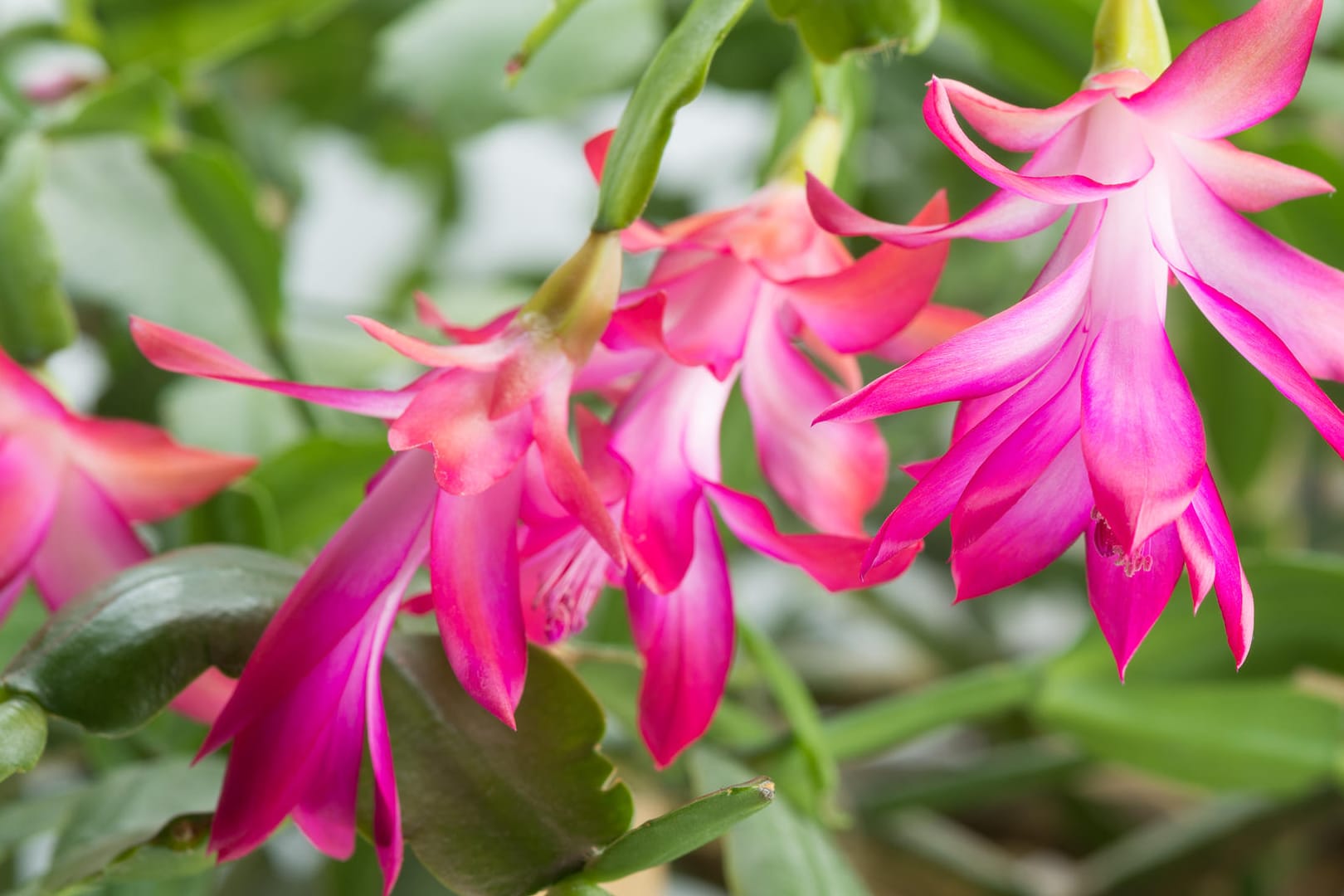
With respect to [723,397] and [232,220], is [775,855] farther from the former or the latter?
[232,220]

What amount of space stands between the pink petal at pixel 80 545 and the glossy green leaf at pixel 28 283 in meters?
0.08

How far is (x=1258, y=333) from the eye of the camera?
0.27 m

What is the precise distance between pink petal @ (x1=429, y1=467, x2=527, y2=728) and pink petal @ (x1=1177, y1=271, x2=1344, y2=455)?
0.17 m

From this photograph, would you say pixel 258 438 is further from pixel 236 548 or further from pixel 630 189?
pixel 630 189

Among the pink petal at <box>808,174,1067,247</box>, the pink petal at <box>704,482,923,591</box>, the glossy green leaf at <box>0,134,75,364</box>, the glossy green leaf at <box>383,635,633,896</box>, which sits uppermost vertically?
the pink petal at <box>808,174,1067,247</box>

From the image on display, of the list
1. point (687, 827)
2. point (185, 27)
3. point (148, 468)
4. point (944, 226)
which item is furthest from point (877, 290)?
point (185, 27)

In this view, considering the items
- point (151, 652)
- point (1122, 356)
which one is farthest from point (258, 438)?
point (1122, 356)

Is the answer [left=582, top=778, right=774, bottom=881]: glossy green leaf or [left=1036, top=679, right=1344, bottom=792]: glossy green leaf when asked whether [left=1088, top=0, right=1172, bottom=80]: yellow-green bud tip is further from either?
[left=1036, top=679, right=1344, bottom=792]: glossy green leaf

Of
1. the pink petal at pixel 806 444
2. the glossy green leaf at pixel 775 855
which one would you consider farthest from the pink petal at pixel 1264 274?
the glossy green leaf at pixel 775 855

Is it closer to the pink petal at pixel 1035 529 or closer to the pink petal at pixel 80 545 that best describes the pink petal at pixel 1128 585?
the pink petal at pixel 1035 529

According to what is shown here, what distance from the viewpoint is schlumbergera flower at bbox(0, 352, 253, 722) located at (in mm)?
386

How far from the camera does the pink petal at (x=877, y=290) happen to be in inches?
12.8

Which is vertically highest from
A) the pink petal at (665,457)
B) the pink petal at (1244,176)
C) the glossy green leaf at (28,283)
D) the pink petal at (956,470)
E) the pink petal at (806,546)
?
the pink petal at (1244,176)

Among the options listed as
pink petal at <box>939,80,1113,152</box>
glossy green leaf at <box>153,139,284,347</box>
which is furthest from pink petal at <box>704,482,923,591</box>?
glossy green leaf at <box>153,139,284,347</box>
